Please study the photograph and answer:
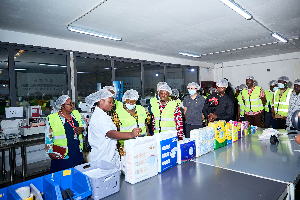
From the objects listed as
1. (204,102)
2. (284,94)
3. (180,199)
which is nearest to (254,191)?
(180,199)

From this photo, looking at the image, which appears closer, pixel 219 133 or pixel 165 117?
pixel 219 133

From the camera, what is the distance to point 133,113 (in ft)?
8.79

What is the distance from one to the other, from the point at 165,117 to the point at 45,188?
1.98 m

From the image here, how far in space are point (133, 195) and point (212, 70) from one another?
10.6 metres

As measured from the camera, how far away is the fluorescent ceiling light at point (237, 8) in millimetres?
3042

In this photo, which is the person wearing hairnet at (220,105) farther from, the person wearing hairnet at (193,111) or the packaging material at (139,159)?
the packaging material at (139,159)

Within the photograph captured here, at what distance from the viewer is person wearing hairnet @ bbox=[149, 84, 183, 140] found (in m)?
2.93

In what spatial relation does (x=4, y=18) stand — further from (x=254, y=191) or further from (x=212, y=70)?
(x=212, y=70)

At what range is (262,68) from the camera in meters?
9.20

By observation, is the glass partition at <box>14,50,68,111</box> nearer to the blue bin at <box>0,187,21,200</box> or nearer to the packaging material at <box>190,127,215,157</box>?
the blue bin at <box>0,187,21,200</box>

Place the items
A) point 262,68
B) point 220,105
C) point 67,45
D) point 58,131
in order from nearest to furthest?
point 58,131, point 220,105, point 67,45, point 262,68

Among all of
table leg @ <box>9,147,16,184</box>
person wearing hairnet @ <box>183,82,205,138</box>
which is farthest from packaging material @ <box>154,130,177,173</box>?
table leg @ <box>9,147,16,184</box>

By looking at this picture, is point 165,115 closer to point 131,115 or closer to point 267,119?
point 131,115

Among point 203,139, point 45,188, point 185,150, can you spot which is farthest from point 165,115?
point 45,188
